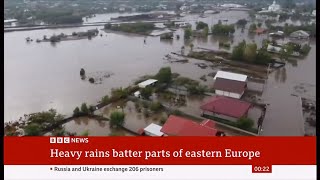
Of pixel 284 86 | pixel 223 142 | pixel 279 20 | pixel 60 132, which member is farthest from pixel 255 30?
pixel 223 142

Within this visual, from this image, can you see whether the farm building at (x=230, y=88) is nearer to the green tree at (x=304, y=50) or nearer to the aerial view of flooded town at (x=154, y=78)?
the aerial view of flooded town at (x=154, y=78)

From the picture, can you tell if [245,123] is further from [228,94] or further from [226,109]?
[228,94]

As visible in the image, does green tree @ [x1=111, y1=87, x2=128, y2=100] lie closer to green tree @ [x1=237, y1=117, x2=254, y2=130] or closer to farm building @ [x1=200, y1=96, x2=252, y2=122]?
farm building @ [x1=200, y1=96, x2=252, y2=122]

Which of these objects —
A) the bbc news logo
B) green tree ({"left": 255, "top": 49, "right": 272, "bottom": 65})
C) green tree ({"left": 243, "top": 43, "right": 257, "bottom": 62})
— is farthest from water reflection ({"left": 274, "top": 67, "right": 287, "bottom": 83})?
the bbc news logo

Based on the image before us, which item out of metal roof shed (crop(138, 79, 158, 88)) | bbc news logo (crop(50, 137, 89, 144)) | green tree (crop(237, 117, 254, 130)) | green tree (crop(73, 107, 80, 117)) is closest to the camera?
bbc news logo (crop(50, 137, 89, 144))

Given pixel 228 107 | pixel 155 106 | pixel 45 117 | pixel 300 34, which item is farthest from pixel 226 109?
pixel 300 34

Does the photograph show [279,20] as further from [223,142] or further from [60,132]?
[223,142]

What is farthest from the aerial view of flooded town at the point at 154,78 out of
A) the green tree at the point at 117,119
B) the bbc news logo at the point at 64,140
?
the bbc news logo at the point at 64,140

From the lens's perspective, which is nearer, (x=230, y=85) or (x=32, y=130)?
(x=32, y=130)
